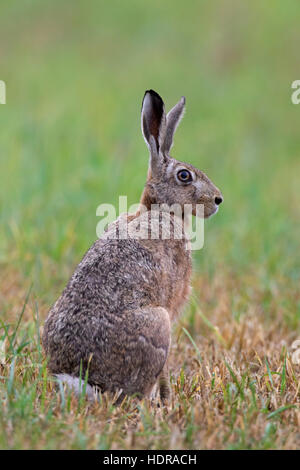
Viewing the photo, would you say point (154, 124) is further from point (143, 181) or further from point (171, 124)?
point (143, 181)

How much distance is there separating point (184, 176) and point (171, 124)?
0.38 metres

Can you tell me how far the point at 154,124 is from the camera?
15.5 ft

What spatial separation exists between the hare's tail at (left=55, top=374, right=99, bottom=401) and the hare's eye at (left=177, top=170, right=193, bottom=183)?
1623mm

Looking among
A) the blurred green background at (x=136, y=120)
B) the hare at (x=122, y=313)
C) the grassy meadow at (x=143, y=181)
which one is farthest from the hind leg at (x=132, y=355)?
the blurred green background at (x=136, y=120)

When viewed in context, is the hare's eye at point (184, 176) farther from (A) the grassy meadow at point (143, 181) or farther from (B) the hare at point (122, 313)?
(A) the grassy meadow at point (143, 181)

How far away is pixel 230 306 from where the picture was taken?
20.5 ft

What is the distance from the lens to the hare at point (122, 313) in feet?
12.6

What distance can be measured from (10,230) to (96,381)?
3.10 meters

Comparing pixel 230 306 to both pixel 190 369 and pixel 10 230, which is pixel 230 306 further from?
pixel 10 230

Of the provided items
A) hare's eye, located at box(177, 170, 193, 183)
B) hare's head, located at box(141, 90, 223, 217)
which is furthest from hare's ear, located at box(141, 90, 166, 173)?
hare's eye, located at box(177, 170, 193, 183)

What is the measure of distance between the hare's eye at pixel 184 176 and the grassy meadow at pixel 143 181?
3.49 ft

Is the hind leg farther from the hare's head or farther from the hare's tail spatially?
the hare's head

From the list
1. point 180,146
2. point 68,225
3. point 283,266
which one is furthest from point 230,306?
point 180,146

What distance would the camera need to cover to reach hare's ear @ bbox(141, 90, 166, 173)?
4.59 m
